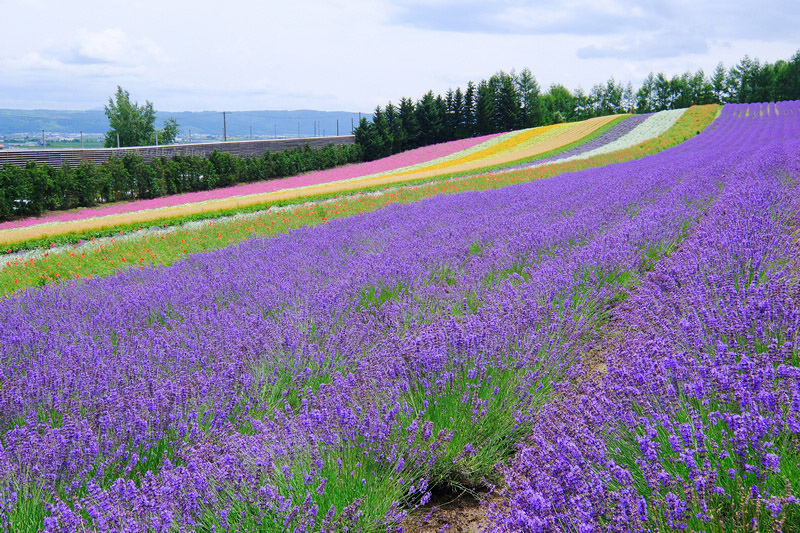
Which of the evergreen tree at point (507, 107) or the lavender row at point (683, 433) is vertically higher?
the evergreen tree at point (507, 107)

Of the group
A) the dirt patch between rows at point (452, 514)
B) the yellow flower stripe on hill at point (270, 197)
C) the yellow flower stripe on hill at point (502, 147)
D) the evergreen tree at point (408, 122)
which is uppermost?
the evergreen tree at point (408, 122)

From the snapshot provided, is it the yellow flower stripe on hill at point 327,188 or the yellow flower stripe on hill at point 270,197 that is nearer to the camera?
the yellow flower stripe on hill at point 270,197

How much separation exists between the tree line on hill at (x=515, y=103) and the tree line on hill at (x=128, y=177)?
8.89 metres

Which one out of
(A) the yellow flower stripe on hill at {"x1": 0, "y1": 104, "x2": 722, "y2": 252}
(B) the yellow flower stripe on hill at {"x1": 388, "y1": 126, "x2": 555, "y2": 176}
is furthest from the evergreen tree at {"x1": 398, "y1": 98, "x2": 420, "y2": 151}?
(A) the yellow flower stripe on hill at {"x1": 0, "y1": 104, "x2": 722, "y2": 252}

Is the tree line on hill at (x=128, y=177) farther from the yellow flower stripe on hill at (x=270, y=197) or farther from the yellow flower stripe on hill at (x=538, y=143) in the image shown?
the yellow flower stripe on hill at (x=538, y=143)

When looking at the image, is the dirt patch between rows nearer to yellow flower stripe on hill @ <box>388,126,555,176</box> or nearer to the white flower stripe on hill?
yellow flower stripe on hill @ <box>388,126,555,176</box>

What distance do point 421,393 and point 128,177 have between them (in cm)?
2250

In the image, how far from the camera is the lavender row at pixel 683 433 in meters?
1.44

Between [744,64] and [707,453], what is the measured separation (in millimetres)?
78316

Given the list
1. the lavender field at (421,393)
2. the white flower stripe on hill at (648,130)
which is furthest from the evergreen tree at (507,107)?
the lavender field at (421,393)

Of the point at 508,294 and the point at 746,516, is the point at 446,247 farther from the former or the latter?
the point at 746,516

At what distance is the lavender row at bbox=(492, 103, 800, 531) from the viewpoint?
1.44m

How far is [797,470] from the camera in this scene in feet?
4.91

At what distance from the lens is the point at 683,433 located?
1.55m
